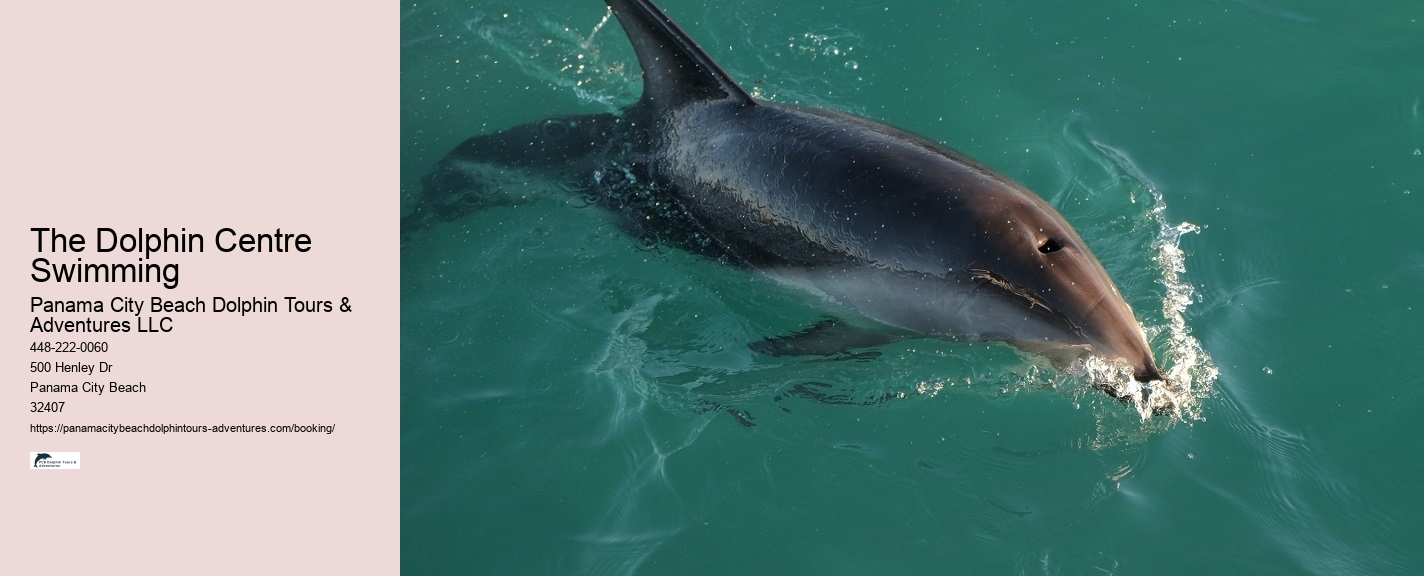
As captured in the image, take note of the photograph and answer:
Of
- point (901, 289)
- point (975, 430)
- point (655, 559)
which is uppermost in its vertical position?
point (901, 289)

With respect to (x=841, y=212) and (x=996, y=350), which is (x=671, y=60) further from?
(x=996, y=350)

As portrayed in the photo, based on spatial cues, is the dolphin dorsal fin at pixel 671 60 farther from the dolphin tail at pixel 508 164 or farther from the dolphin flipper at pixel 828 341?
the dolphin flipper at pixel 828 341

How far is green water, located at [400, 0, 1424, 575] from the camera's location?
7102mm

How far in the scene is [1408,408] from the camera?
766cm

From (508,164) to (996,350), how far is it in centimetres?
459

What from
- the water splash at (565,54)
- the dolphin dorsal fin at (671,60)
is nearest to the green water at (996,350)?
the water splash at (565,54)

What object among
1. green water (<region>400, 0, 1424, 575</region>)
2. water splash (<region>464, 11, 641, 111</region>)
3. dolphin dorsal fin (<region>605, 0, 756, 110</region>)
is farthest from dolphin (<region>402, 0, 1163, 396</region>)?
water splash (<region>464, 11, 641, 111</region>)

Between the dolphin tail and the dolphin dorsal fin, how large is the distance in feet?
2.88

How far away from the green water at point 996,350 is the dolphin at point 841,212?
301 mm

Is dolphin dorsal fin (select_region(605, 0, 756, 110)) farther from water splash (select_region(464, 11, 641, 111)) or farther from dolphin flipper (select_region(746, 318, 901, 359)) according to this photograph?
water splash (select_region(464, 11, 641, 111))

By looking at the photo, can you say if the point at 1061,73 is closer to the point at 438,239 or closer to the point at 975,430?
the point at 975,430

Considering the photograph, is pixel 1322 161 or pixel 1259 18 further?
pixel 1259 18

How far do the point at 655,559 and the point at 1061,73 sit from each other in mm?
6240
